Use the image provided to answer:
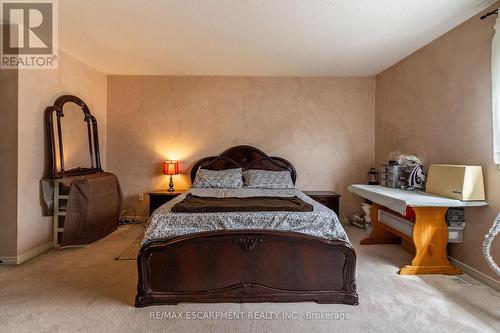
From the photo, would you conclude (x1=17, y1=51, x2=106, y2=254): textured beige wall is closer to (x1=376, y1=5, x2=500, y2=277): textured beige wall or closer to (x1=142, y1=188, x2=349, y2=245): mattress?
(x1=142, y1=188, x2=349, y2=245): mattress

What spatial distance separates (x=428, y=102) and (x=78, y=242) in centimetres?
445

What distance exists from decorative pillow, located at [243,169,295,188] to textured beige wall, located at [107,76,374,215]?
53 cm

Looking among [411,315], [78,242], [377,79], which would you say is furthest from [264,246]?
[377,79]

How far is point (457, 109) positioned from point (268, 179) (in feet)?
7.38

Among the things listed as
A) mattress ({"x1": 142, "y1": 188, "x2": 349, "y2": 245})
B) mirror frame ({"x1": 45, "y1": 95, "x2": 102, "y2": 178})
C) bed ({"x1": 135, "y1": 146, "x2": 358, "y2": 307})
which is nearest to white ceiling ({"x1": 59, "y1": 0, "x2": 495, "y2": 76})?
mirror frame ({"x1": 45, "y1": 95, "x2": 102, "y2": 178})

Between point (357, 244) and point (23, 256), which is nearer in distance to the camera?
point (23, 256)

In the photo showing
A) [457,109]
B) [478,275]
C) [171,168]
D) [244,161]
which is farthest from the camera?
[244,161]

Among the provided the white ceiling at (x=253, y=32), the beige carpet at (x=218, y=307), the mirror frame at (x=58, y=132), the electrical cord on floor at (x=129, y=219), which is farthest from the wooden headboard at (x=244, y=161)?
the beige carpet at (x=218, y=307)

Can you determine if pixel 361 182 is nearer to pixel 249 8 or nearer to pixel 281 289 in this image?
pixel 281 289

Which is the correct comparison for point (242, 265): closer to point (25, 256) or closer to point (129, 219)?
point (25, 256)

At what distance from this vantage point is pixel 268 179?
12.0 ft

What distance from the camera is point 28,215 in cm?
277

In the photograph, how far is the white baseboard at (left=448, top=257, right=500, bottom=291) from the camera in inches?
85.4

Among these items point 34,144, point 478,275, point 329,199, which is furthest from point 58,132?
point 478,275
